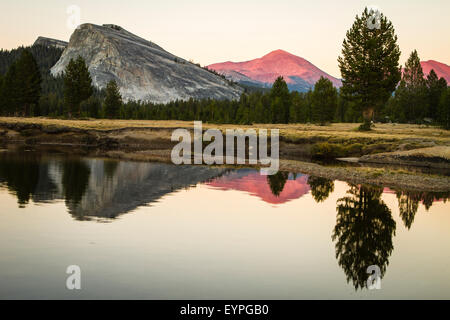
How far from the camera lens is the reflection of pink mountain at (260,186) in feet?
97.6

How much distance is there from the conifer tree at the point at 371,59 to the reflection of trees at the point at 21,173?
165ft

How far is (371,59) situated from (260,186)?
4550cm

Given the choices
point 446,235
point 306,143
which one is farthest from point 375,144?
point 446,235

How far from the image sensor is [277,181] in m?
37.6

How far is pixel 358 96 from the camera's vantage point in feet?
241

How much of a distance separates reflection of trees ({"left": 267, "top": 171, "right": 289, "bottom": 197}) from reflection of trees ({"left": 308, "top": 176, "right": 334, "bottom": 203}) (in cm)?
227

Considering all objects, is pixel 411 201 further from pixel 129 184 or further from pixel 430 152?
pixel 430 152

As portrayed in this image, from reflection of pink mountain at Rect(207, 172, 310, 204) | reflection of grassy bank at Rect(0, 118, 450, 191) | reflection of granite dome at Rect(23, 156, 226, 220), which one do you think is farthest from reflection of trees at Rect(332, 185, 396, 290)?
reflection of granite dome at Rect(23, 156, 226, 220)

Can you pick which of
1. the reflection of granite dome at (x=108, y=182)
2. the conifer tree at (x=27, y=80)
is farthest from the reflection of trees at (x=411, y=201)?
the conifer tree at (x=27, y=80)

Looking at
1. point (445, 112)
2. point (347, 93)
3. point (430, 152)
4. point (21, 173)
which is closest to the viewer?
point (21, 173)

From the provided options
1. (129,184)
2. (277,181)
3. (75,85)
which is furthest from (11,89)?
(277,181)

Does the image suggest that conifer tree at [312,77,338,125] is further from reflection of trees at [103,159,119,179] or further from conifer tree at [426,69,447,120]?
reflection of trees at [103,159,119,179]
